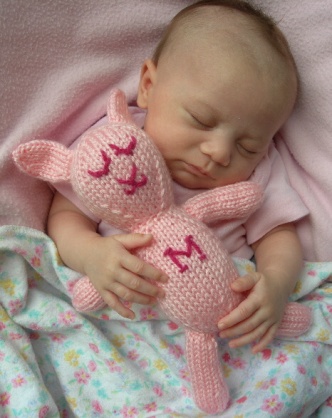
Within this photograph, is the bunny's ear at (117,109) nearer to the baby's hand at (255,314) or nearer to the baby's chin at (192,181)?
the baby's chin at (192,181)

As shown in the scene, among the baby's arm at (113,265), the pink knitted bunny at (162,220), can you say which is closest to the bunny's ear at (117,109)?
the pink knitted bunny at (162,220)

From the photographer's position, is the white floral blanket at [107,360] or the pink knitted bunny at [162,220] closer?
the pink knitted bunny at [162,220]

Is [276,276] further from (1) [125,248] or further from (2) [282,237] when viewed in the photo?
(1) [125,248]

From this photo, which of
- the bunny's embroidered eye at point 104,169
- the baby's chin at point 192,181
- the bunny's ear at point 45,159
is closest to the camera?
the bunny's embroidered eye at point 104,169

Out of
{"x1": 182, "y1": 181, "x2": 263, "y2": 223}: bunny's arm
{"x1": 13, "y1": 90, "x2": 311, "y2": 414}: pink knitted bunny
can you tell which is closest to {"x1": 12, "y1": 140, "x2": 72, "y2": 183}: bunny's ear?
{"x1": 13, "y1": 90, "x2": 311, "y2": 414}: pink knitted bunny

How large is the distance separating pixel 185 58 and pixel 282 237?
0.43 m

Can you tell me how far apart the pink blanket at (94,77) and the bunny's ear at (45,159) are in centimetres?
11

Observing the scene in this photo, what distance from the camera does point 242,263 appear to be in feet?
3.70

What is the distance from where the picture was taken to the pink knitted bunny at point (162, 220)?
34.5 inches

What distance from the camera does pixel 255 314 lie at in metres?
0.97

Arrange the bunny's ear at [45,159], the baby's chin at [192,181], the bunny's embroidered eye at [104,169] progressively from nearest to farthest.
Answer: the bunny's embroidered eye at [104,169], the bunny's ear at [45,159], the baby's chin at [192,181]

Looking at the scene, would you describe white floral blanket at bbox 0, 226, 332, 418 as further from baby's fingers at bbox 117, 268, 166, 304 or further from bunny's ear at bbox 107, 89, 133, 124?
bunny's ear at bbox 107, 89, 133, 124

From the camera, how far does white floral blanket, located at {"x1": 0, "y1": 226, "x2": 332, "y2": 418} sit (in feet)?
3.45

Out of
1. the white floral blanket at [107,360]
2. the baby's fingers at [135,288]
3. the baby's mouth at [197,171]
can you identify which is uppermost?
the baby's mouth at [197,171]
